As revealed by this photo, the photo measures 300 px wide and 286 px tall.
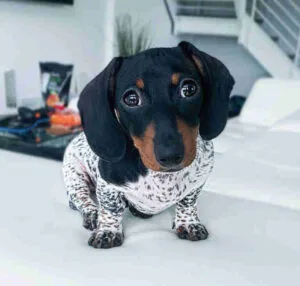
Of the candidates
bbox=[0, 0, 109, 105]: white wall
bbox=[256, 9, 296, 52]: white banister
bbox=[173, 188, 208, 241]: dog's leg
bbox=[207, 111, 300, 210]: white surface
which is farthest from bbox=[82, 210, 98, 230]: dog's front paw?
bbox=[256, 9, 296, 52]: white banister

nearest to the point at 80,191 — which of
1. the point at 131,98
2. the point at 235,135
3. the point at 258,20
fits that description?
the point at 131,98

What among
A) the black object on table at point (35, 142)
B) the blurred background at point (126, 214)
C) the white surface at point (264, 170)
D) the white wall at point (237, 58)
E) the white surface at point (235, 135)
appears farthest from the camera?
the white wall at point (237, 58)

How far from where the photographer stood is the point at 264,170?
1304mm

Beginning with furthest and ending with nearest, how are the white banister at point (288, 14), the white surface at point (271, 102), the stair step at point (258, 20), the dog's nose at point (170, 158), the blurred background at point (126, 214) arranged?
the stair step at point (258, 20), the white banister at point (288, 14), the white surface at point (271, 102), the blurred background at point (126, 214), the dog's nose at point (170, 158)

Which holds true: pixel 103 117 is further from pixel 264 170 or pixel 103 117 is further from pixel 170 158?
pixel 264 170

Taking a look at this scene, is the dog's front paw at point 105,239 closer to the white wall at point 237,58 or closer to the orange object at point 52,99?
the orange object at point 52,99

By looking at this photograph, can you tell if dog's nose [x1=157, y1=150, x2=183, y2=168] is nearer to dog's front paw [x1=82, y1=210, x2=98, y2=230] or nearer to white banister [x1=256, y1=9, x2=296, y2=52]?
dog's front paw [x1=82, y1=210, x2=98, y2=230]

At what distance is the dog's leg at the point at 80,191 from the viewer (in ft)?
2.89

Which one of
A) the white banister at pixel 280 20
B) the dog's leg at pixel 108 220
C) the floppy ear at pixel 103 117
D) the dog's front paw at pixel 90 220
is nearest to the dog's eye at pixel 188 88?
the floppy ear at pixel 103 117

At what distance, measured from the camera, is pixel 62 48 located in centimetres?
285

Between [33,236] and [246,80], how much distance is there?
3.76 m

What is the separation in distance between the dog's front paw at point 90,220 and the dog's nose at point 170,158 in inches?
12.6

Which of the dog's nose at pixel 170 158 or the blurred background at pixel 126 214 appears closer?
the dog's nose at pixel 170 158

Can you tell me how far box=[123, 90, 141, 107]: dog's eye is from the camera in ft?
2.02
